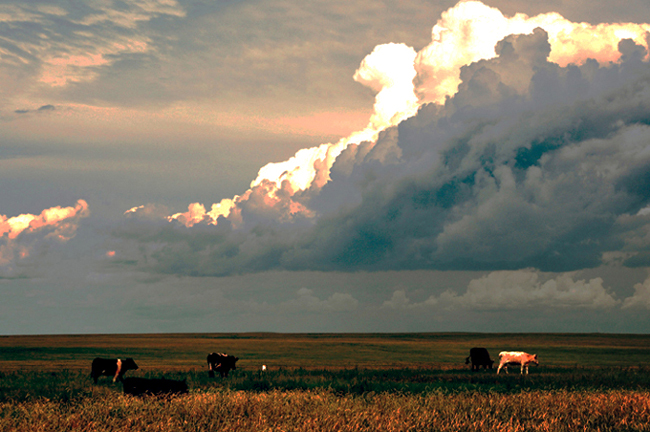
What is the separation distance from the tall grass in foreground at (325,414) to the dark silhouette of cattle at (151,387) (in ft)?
1.96

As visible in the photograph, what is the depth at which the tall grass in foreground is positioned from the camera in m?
12.6

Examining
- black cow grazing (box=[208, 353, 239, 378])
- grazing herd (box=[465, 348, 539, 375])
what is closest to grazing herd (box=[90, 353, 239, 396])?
black cow grazing (box=[208, 353, 239, 378])

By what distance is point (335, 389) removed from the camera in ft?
68.7

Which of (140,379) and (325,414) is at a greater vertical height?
(140,379)

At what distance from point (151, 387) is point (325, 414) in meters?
6.35

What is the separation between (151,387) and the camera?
57.2 feet

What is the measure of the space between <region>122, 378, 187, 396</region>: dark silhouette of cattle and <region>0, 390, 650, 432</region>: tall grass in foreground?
1.96ft

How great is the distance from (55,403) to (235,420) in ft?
18.7

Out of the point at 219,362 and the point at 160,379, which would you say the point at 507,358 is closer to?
the point at 219,362

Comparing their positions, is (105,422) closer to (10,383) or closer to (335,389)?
(335,389)

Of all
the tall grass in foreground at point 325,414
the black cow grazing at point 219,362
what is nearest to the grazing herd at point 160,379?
the black cow grazing at point 219,362

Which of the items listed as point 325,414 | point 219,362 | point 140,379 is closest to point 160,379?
point 140,379

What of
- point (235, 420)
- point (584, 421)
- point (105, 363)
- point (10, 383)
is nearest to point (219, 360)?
point (105, 363)

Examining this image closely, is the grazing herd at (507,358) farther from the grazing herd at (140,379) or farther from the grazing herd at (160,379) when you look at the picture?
the grazing herd at (140,379)
